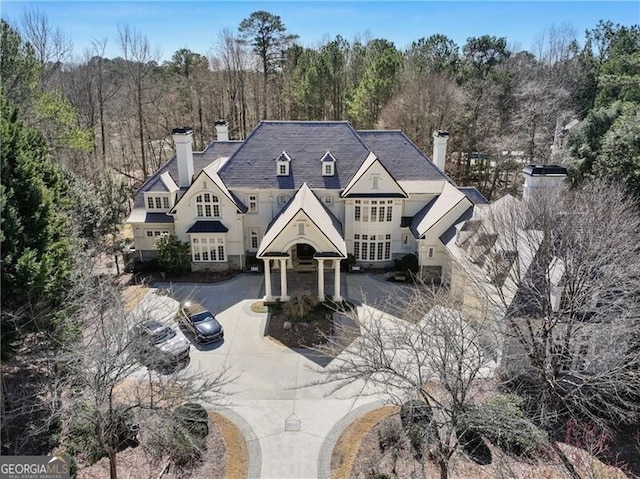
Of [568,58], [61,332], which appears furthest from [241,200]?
[568,58]

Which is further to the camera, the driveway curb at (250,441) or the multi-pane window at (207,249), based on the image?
the multi-pane window at (207,249)

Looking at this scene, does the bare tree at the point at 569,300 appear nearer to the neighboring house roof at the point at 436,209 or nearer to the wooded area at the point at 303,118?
the wooded area at the point at 303,118

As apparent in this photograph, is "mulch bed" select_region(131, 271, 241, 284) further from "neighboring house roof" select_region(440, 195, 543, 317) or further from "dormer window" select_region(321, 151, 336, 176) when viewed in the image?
"neighboring house roof" select_region(440, 195, 543, 317)

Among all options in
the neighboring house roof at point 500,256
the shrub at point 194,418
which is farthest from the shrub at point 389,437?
the shrub at point 194,418

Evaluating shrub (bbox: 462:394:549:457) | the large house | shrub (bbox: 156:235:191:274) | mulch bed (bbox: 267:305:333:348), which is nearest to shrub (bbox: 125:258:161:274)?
the large house

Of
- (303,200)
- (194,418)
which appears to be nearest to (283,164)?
(303,200)
